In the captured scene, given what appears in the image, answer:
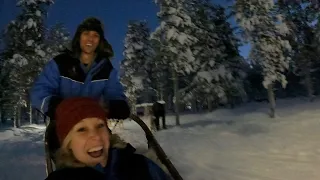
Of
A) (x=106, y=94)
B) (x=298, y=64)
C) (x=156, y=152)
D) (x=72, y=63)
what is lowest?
(x=156, y=152)

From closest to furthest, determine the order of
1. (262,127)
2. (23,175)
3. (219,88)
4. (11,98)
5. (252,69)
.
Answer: (23,175)
(262,127)
(219,88)
(11,98)
(252,69)

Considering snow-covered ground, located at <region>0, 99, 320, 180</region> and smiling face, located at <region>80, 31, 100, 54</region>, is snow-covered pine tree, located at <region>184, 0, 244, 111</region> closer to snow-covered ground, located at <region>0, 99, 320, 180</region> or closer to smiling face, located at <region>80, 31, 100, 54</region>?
snow-covered ground, located at <region>0, 99, 320, 180</region>

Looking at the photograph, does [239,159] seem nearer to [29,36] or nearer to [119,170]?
[119,170]

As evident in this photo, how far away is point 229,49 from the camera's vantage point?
43844mm

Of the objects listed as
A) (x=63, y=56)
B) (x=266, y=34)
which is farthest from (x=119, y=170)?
(x=266, y=34)

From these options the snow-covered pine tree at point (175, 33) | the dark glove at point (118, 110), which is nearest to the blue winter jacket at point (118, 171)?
the dark glove at point (118, 110)

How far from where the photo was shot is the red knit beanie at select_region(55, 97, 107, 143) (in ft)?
8.38

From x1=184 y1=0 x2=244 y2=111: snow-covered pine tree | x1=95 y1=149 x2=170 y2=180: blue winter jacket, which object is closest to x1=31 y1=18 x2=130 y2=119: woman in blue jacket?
x1=95 y1=149 x2=170 y2=180: blue winter jacket

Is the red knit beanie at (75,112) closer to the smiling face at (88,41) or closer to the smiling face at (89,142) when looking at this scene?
the smiling face at (89,142)

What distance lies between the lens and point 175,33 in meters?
32.1

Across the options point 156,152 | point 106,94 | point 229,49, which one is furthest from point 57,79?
point 229,49

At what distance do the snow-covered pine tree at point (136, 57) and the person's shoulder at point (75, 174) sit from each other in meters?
50.6

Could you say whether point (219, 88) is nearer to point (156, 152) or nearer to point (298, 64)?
point (298, 64)

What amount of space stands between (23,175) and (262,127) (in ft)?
52.8
